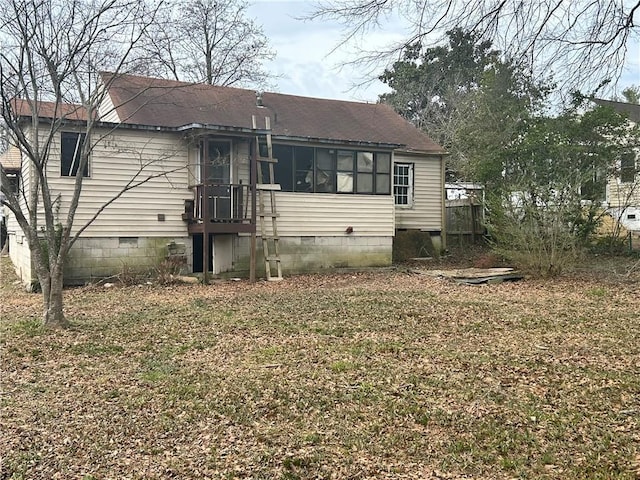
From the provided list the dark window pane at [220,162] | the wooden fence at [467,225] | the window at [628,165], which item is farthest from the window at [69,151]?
the window at [628,165]

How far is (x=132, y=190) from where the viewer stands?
1264 centimetres

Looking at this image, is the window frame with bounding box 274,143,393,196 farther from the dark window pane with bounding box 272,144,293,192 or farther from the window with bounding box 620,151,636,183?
the window with bounding box 620,151,636,183

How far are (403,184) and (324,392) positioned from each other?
13.7 metres

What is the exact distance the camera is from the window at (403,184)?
707 inches

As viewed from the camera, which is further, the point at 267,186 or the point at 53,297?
the point at 267,186

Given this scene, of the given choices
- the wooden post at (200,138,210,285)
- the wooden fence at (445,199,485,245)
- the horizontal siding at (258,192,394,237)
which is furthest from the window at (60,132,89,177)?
the wooden fence at (445,199,485,245)

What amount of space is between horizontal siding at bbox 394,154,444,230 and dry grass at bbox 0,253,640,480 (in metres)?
8.79

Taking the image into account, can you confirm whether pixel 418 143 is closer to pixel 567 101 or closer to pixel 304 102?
pixel 304 102

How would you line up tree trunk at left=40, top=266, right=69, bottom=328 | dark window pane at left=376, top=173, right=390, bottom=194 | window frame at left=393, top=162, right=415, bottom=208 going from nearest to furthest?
tree trunk at left=40, top=266, right=69, bottom=328
dark window pane at left=376, top=173, right=390, bottom=194
window frame at left=393, top=162, right=415, bottom=208

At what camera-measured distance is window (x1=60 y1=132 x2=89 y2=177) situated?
1188cm

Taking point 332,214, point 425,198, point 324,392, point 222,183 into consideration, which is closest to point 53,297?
point 324,392

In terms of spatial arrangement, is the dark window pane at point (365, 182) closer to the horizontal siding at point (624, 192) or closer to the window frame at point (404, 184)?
the window frame at point (404, 184)

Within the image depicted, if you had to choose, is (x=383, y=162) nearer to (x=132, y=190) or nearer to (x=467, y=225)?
(x=467, y=225)

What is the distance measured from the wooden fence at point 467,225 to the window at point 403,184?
9.82 ft
